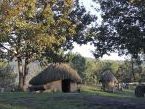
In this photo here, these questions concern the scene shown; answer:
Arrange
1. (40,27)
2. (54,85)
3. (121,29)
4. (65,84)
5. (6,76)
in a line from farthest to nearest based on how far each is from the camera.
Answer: (6,76) → (65,84) → (54,85) → (40,27) → (121,29)

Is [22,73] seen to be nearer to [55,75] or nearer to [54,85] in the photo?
[55,75]

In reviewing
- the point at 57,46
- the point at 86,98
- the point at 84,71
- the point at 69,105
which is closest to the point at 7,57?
the point at 57,46

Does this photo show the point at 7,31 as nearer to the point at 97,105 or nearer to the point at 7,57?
the point at 7,57

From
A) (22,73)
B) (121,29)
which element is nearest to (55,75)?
(22,73)

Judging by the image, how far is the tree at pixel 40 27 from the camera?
4262 centimetres

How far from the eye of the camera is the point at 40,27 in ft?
145

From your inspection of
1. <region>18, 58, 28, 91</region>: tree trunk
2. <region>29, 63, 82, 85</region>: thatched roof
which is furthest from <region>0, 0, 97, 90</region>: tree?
<region>29, 63, 82, 85</region>: thatched roof

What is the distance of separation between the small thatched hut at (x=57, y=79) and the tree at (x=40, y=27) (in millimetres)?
8388

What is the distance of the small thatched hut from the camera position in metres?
57.5

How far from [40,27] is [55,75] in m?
14.6

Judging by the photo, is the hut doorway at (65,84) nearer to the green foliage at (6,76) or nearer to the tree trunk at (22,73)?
the tree trunk at (22,73)

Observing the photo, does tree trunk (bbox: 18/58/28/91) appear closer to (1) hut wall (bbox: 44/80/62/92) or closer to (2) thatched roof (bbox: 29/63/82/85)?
(2) thatched roof (bbox: 29/63/82/85)

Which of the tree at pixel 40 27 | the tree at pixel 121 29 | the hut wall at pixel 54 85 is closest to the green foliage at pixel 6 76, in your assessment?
the hut wall at pixel 54 85

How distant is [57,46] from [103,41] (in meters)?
21.7
